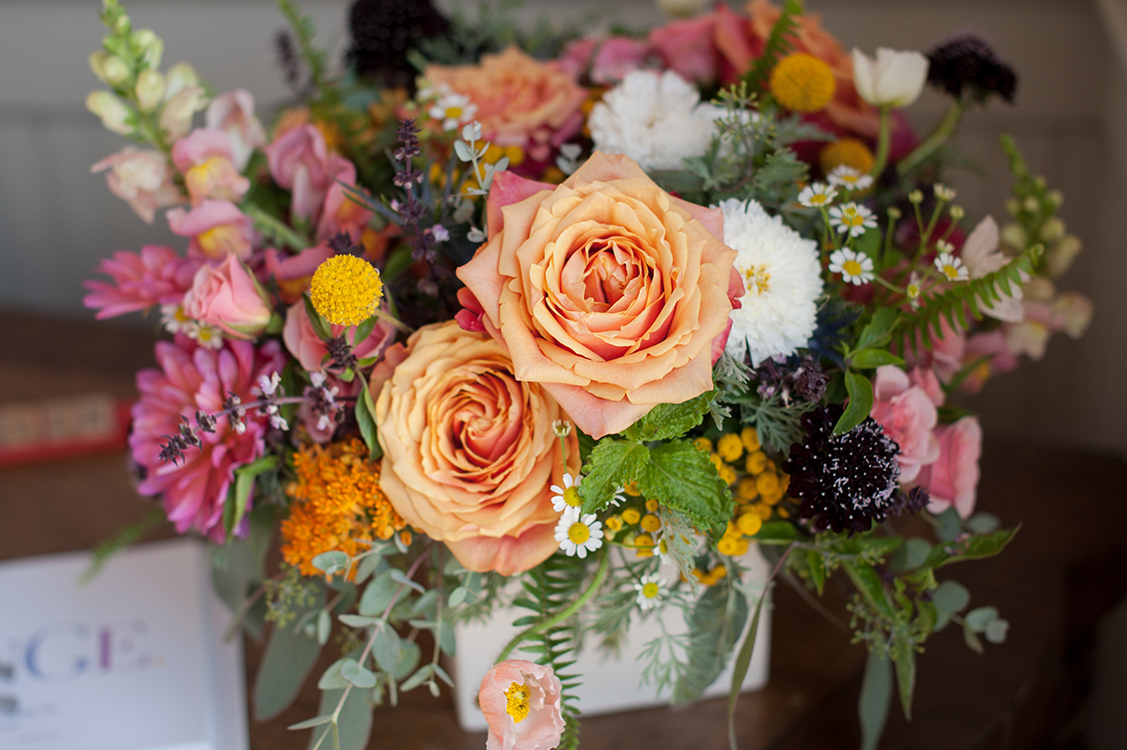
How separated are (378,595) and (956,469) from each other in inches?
13.9

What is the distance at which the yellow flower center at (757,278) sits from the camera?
424 millimetres

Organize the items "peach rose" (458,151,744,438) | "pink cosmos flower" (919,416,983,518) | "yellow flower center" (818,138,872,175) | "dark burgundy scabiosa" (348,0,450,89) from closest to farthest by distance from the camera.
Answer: "peach rose" (458,151,744,438)
"pink cosmos flower" (919,416,983,518)
"yellow flower center" (818,138,872,175)
"dark burgundy scabiosa" (348,0,450,89)

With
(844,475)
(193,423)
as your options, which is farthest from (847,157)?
(193,423)

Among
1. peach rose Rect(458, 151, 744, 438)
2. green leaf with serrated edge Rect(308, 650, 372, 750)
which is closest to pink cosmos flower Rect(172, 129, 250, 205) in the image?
peach rose Rect(458, 151, 744, 438)

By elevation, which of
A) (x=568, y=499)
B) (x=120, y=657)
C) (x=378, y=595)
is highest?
(x=568, y=499)

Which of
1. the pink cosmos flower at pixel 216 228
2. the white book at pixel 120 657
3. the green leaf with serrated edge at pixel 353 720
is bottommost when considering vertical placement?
the white book at pixel 120 657

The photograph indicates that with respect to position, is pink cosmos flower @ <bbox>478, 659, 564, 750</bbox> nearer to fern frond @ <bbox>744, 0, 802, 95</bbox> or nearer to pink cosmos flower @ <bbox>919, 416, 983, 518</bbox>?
pink cosmos flower @ <bbox>919, 416, 983, 518</bbox>

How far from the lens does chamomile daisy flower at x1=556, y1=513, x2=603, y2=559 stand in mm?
397

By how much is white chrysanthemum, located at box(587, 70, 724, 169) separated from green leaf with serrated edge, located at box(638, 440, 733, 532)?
20 centimetres

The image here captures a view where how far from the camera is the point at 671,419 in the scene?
0.40 m

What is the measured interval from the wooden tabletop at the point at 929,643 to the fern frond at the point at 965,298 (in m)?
0.31

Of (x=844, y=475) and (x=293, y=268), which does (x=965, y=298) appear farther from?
(x=293, y=268)

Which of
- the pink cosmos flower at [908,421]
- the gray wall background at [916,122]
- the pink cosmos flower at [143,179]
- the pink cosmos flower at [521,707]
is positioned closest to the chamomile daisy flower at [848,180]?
the pink cosmos flower at [908,421]

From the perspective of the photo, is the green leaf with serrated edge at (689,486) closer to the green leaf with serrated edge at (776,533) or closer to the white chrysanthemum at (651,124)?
the green leaf with serrated edge at (776,533)
